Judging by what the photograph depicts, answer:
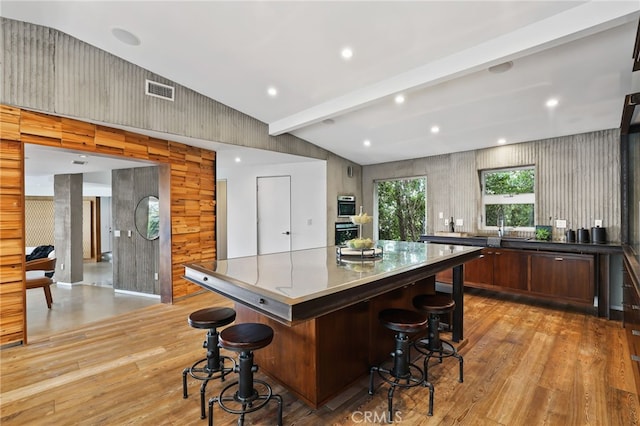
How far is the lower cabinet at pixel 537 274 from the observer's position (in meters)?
3.93

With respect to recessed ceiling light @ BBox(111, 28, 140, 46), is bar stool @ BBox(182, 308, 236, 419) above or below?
below

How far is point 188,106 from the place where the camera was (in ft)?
13.5

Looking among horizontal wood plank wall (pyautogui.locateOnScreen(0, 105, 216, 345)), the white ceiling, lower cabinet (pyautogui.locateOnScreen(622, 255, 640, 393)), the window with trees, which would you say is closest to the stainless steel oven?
the window with trees

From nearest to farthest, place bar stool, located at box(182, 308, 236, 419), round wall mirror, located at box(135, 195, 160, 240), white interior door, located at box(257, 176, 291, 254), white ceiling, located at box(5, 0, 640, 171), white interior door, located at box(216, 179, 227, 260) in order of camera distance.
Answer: bar stool, located at box(182, 308, 236, 419) → white ceiling, located at box(5, 0, 640, 171) → round wall mirror, located at box(135, 195, 160, 240) → white interior door, located at box(257, 176, 291, 254) → white interior door, located at box(216, 179, 227, 260)

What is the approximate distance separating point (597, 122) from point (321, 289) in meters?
4.55

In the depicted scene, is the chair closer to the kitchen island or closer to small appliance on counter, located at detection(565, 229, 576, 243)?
the kitchen island

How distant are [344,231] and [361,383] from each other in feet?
13.8

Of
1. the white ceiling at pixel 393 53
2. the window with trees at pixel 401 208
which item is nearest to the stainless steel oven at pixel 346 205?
the window with trees at pixel 401 208

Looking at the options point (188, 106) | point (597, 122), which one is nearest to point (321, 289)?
point (188, 106)

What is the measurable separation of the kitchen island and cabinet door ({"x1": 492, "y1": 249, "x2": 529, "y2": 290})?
7.39 ft

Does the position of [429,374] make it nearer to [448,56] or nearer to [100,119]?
[448,56]

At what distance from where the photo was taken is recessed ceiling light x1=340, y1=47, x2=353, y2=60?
2850 millimetres

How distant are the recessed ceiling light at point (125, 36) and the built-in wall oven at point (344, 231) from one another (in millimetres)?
4410

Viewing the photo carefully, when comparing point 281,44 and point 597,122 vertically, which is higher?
point 281,44
